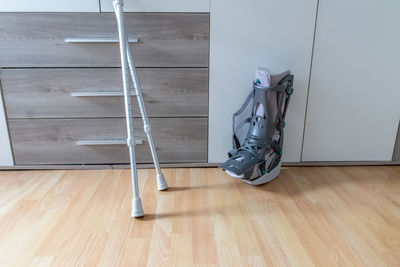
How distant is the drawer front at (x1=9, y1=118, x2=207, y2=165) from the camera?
60.8 inches

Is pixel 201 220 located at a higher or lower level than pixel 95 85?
lower

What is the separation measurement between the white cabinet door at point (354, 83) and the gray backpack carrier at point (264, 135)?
9.5 inches

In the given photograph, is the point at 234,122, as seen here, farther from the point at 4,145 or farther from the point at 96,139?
the point at 4,145

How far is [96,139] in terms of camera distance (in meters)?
1.57

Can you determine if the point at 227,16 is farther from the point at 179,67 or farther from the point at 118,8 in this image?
the point at 118,8

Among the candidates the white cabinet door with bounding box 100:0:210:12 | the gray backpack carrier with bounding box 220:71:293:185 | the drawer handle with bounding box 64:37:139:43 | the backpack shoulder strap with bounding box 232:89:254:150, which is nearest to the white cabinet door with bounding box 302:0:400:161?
the gray backpack carrier with bounding box 220:71:293:185

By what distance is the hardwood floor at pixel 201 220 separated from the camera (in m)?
0.99

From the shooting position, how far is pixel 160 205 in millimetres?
1288

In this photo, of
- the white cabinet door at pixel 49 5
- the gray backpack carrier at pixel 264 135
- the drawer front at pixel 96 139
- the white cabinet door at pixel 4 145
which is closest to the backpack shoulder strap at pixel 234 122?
the gray backpack carrier at pixel 264 135

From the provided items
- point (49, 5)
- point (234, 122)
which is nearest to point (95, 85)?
point (49, 5)

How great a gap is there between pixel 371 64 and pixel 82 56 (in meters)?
1.49

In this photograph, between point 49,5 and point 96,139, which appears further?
point 96,139

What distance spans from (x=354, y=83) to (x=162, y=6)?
1075 millimetres

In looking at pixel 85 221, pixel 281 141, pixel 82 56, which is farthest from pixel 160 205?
pixel 82 56
